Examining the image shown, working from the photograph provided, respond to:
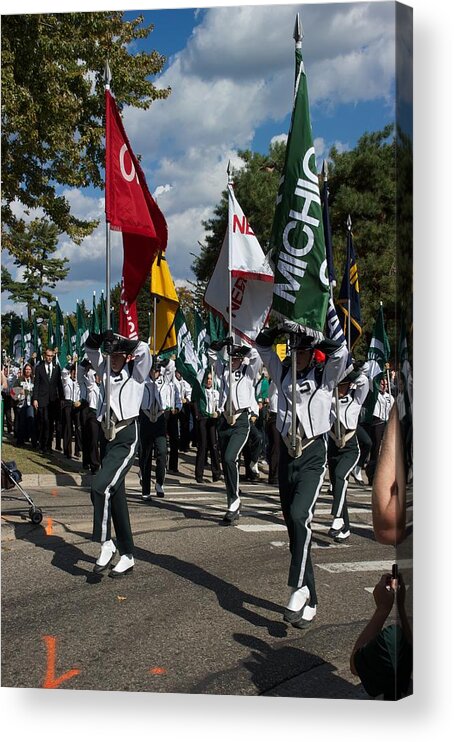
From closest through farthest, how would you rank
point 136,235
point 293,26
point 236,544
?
point 293,26, point 136,235, point 236,544

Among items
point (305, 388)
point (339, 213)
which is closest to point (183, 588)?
point (305, 388)

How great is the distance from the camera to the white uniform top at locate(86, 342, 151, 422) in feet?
19.7

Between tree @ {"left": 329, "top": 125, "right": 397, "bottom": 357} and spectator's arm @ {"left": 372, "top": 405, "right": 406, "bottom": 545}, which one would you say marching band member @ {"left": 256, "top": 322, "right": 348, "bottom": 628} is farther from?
spectator's arm @ {"left": 372, "top": 405, "right": 406, "bottom": 545}

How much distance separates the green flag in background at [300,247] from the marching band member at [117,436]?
4.35ft

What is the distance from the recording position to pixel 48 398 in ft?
29.0

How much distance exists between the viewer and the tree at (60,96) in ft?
16.3

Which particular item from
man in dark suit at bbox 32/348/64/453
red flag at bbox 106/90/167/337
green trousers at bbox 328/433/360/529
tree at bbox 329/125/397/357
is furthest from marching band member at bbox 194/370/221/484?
tree at bbox 329/125/397/357

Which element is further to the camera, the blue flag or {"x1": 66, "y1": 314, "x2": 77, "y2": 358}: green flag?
{"x1": 66, "y1": 314, "x2": 77, "y2": 358}: green flag

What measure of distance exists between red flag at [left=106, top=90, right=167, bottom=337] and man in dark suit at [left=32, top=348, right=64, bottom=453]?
79.9 inches

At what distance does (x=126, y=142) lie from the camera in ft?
17.3

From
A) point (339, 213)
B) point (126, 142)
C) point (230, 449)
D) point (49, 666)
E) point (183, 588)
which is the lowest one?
point (49, 666)

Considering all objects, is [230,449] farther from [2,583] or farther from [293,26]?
[293,26]

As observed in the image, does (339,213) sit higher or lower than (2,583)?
higher

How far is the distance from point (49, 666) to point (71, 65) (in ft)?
11.9
